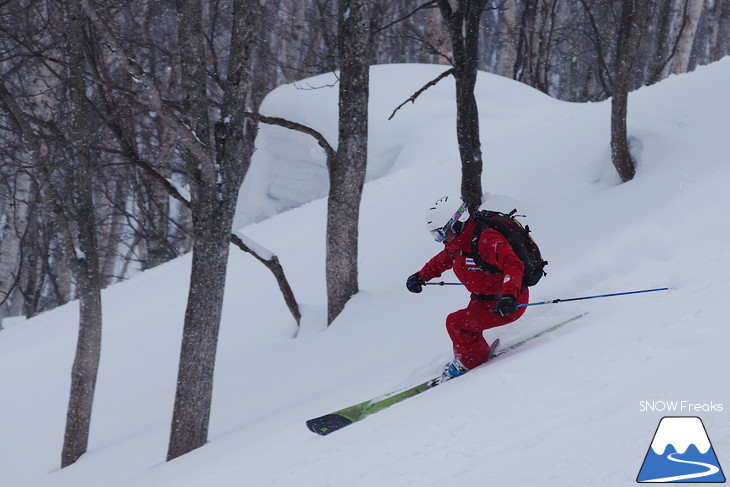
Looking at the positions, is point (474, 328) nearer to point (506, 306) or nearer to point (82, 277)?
point (506, 306)

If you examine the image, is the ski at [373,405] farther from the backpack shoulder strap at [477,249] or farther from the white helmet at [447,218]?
the white helmet at [447,218]

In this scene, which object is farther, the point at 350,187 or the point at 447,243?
the point at 350,187

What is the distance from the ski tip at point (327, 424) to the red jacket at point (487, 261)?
4.51 feet

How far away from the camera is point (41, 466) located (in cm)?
833

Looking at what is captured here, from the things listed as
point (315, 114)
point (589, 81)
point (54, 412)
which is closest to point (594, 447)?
point (54, 412)

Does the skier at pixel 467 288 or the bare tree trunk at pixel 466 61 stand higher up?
the bare tree trunk at pixel 466 61

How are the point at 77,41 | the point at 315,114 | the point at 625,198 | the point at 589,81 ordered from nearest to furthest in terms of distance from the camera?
1. the point at 77,41
2. the point at 625,198
3. the point at 315,114
4. the point at 589,81

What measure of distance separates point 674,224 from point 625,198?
1.28 m

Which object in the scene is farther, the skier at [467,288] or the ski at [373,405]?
the skier at [467,288]

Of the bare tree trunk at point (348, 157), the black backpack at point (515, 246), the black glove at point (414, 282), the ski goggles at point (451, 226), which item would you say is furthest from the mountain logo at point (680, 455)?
the bare tree trunk at point (348, 157)

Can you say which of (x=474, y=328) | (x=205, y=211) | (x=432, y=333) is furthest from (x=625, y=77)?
(x=205, y=211)

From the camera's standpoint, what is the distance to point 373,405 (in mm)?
5383

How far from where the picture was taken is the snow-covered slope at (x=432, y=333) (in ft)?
12.0

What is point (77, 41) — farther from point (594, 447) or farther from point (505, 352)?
point (594, 447)
